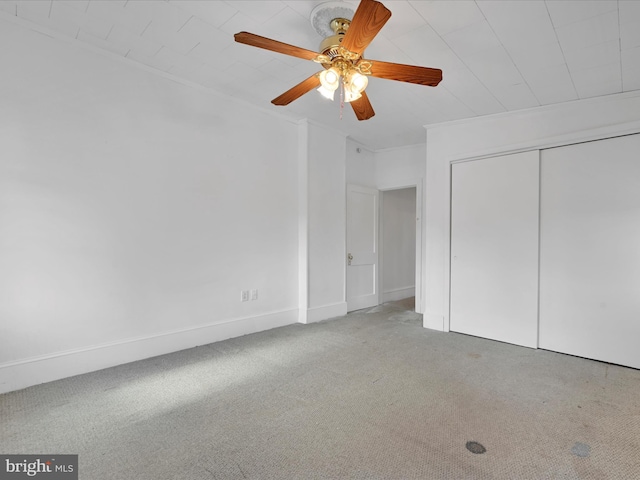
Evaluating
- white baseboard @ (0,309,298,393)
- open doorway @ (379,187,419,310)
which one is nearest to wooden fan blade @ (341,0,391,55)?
white baseboard @ (0,309,298,393)

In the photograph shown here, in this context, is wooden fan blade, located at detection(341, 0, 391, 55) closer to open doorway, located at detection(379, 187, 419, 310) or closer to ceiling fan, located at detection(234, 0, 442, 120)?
ceiling fan, located at detection(234, 0, 442, 120)

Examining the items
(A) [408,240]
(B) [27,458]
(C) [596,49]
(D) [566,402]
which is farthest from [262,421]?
(A) [408,240]

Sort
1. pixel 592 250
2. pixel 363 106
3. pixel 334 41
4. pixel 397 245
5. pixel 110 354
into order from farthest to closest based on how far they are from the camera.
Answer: pixel 397 245, pixel 592 250, pixel 110 354, pixel 363 106, pixel 334 41

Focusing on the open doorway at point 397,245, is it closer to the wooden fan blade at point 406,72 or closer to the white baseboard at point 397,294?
the white baseboard at point 397,294

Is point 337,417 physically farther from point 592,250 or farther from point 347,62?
point 592,250

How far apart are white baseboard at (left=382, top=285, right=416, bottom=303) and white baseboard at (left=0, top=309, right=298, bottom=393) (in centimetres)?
274

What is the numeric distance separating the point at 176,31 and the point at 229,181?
153cm

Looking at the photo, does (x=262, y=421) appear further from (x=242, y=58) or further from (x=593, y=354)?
(x=593, y=354)

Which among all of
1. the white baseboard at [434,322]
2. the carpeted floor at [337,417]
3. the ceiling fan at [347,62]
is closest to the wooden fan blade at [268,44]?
the ceiling fan at [347,62]

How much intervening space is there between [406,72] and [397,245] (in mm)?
4398

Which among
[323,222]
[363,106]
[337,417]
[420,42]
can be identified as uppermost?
[420,42]

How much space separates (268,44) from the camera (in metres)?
1.88

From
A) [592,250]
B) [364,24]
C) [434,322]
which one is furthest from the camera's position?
[434,322]

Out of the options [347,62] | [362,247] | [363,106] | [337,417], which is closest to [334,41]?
[347,62]
